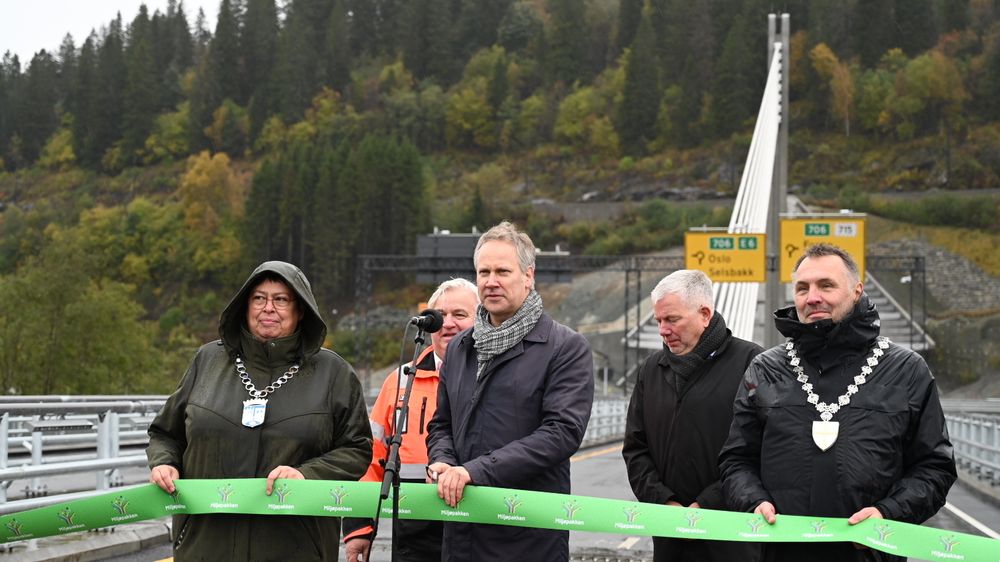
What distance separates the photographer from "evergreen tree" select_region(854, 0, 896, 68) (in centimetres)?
15538

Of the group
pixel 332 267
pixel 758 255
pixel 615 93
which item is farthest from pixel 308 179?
pixel 758 255

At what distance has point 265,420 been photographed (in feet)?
16.3

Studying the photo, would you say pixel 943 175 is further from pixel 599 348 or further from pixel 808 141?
pixel 599 348

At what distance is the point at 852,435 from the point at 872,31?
160459mm

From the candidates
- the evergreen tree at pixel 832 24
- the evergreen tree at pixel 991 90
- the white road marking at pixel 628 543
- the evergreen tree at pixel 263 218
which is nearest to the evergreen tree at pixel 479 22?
the evergreen tree at pixel 832 24

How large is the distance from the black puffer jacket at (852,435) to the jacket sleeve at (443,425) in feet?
3.58

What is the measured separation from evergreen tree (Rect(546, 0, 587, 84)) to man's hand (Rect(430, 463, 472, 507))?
173839 millimetres

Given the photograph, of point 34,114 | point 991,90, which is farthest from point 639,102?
point 34,114

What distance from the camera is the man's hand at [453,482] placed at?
482cm

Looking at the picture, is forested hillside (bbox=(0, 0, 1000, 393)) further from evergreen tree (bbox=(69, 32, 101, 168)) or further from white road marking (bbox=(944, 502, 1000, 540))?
white road marking (bbox=(944, 502, 1000, 540))

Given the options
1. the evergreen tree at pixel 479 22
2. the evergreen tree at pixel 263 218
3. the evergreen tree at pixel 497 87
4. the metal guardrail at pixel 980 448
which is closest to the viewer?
the metal guardrail at pixel 980 448

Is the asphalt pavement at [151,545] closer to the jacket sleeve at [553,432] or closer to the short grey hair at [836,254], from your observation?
the jacket sleeve at [553,432]

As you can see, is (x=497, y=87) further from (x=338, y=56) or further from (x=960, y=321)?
(x=960, y=321)

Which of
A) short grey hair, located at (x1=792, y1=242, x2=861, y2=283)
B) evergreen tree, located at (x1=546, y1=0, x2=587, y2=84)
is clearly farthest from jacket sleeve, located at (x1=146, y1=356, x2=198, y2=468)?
evergreen tree, located at (x1=546, y1=0, x2=587, y2=84)
